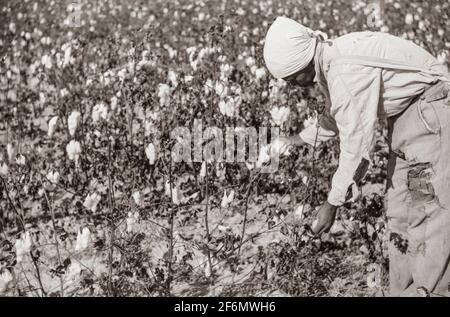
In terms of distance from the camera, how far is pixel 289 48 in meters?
2.27

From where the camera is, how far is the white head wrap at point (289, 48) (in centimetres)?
227

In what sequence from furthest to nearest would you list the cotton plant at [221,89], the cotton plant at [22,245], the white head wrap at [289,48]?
the cotton plant at [221,89], the cotton plant at [22,245], the white head wrap at [289,48]

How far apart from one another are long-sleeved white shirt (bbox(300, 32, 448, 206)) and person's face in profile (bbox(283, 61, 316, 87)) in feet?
0.09

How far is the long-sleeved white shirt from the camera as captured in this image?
7.13 feet

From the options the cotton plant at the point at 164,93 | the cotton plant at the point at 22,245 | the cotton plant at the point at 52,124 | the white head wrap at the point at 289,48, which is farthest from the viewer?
the cotton plant at the point at 164,93

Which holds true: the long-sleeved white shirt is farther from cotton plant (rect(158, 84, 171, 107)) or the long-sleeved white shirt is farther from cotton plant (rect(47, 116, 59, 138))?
cotton plant (rect(47, 116, 59, 138))

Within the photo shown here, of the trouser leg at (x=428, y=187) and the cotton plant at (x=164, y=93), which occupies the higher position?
the cotton plant at (x=164, y=93)

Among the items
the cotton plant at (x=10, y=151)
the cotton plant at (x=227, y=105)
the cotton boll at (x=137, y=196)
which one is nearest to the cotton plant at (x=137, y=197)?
the cotton boll at (x=137, y=196)

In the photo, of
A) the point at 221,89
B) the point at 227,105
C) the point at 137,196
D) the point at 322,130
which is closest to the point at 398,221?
the point at 322,130

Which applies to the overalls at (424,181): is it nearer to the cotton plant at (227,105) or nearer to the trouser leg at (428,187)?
the trouser leg at (428,187)

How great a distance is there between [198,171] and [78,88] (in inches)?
67.8

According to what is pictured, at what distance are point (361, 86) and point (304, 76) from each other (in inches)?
10.5

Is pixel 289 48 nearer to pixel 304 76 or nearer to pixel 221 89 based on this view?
pixel 304 76

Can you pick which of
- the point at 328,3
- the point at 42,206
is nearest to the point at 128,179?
the point at 42,206
